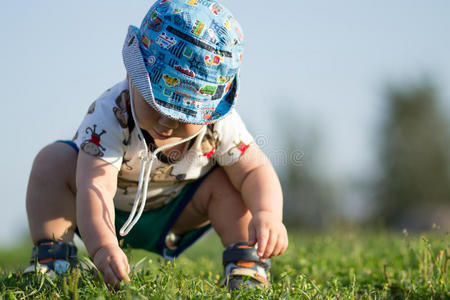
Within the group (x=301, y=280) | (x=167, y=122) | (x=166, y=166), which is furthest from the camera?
(x=166, y=166)

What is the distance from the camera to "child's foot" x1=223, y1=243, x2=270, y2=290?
266 cm

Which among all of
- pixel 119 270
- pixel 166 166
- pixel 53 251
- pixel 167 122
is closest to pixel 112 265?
pixel 119 270

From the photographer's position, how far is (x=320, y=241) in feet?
15.6

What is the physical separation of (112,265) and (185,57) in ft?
3.20

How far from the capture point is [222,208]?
3021 millimetres

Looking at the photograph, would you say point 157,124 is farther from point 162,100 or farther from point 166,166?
point 166,166

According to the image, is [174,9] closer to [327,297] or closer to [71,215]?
[71,215]

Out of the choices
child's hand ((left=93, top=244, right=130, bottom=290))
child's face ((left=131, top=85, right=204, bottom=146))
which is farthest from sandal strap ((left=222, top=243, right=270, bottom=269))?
child's hand ((left=93, top=244, right=130, bottom=290))

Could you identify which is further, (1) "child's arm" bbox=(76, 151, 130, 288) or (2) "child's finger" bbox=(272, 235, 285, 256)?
(2) "child's finger" bbox=(272, 235, 285, 256)

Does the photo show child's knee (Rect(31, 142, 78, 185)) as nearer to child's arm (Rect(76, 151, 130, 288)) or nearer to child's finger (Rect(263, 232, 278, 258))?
child's arm (Rect(76, 151, 130, 288))

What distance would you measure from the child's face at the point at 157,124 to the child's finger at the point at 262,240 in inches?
24.2

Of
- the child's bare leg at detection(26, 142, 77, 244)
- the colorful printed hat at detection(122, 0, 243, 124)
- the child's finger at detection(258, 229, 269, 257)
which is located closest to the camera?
the colorful printed hat at detection(122, 0, 243, 124)

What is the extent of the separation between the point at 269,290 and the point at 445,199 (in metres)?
24.0

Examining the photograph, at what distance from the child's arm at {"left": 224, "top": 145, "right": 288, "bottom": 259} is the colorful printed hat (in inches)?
19.7
